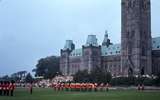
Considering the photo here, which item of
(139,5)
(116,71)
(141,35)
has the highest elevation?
(139,5)

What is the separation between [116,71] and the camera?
150 meters

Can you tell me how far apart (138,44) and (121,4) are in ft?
48.5

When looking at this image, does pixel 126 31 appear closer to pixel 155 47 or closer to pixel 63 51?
pixel 155 47

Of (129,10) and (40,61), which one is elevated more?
(129,10)

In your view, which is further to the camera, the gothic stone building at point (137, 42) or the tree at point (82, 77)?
the gothic stone building at point (137, 42)

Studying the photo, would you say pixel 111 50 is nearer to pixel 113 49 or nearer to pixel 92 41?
pixel 113 49

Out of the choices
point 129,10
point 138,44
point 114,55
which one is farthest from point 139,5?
point 114,55

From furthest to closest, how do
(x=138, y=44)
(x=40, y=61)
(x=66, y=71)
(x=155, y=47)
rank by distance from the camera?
(x=40, y=61) < (x=66, y=71) < (x=155, y=47) < (x=138, y=44)

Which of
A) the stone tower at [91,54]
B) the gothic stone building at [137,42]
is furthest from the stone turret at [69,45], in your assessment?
the gothic stone building at [137,42]

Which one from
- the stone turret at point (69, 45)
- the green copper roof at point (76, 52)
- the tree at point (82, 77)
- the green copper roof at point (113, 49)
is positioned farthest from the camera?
the stone turret at point (69, 45)

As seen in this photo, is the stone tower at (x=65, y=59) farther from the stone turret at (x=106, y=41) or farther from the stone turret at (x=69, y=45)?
the stone turret at (x=106, y=41)

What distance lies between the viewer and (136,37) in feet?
436

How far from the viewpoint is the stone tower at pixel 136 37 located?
132 meters

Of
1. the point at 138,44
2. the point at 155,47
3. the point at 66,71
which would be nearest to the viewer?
the point at 138,44
